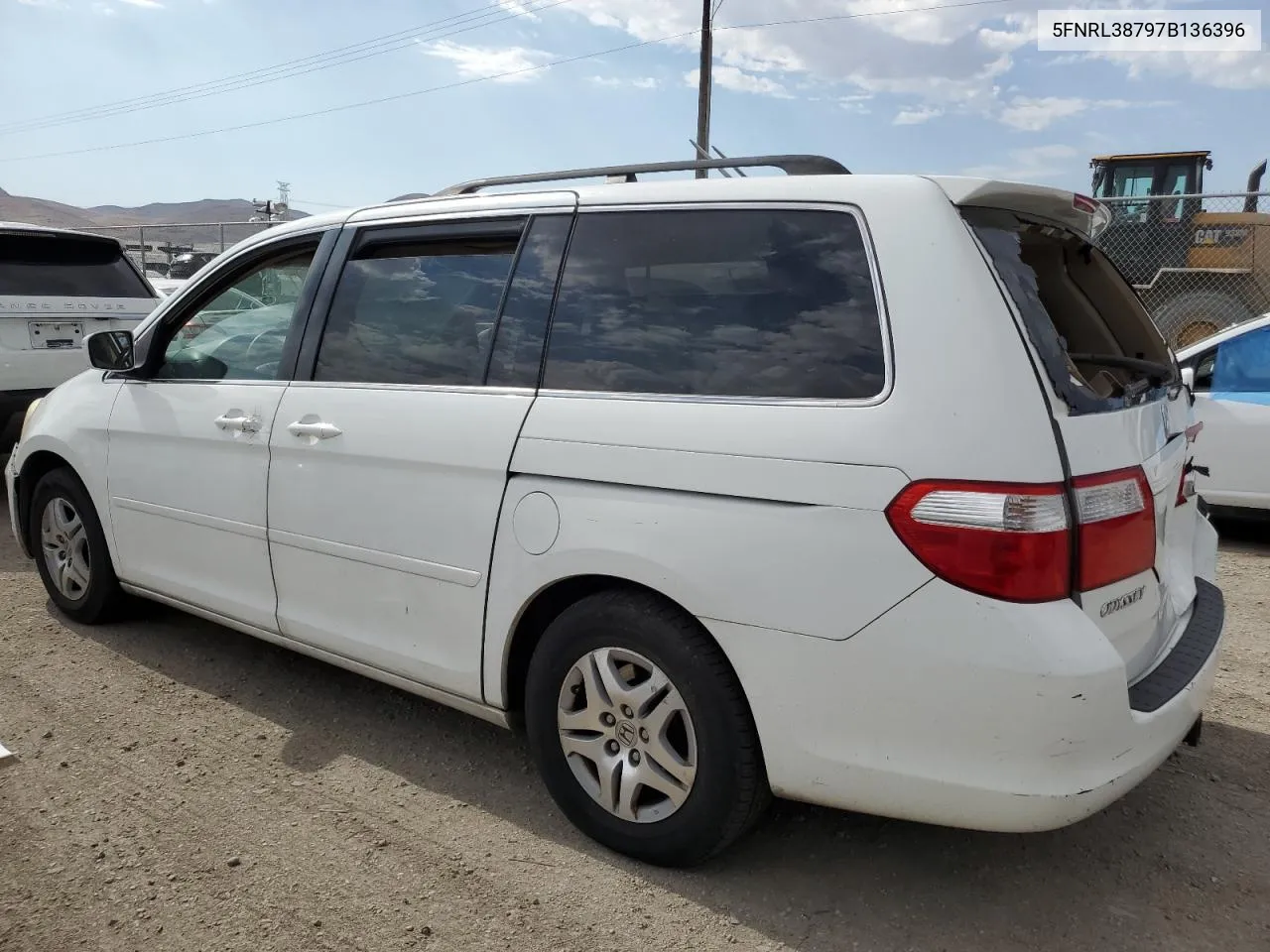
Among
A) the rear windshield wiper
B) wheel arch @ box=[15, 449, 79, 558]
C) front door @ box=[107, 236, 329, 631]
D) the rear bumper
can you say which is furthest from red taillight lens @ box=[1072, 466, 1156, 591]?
wheel arch @ box=[15, 449, 79, 558]

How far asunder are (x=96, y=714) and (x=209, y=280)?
5.64ft

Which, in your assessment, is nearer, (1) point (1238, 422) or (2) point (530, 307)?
(2) point (530, 307)

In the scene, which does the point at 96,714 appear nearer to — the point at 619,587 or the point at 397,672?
the point at 397,672

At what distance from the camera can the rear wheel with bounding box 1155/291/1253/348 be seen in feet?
38.4

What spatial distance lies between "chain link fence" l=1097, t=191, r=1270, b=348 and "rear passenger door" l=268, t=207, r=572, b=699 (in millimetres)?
10789

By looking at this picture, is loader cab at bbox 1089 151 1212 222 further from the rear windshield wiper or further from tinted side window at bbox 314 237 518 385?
tinted side window at bbox 314 237 518 385

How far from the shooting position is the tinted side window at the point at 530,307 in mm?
2791

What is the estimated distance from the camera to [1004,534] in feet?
6.59

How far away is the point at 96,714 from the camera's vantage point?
3.54 metres

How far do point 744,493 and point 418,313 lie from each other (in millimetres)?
1426

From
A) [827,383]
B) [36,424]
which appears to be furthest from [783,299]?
[36,424]

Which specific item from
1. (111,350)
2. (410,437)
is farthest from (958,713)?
(111,350)

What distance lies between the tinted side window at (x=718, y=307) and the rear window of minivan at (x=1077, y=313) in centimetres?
36

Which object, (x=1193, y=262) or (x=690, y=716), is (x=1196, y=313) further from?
(x=690, y=716)
